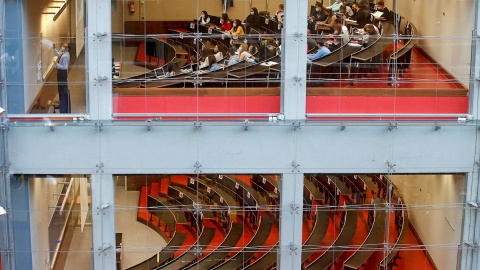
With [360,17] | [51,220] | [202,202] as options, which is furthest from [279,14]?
[51,220]

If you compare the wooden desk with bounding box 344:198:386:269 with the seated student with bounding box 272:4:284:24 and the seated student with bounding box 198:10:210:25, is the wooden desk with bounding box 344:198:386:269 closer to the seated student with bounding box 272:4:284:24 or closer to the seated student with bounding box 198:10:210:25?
the seated student with bounding box 272:4:284:24

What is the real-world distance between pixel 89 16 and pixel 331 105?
205cm

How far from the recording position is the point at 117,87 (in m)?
6.31

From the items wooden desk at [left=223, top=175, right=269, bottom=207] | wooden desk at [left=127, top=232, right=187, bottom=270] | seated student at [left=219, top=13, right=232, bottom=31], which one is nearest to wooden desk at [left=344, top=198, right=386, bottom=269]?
wooden desk at [left=223, top=175, right=269, bottom=207]

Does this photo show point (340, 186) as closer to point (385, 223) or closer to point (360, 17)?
point (385, 223)

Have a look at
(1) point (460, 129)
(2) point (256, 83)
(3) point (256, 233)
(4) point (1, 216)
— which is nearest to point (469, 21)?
(1) point (460, 129)

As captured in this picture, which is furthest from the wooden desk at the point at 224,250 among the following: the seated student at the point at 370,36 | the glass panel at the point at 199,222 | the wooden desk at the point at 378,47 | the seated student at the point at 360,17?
the seated student at the point at 360,17

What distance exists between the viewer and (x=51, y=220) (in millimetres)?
6496

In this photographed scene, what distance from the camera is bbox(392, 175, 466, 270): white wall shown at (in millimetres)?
6445

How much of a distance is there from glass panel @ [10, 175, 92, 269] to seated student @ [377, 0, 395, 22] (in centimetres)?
276

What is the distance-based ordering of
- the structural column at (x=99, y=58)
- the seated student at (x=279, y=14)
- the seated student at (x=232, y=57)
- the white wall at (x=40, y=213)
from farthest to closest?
the seated student at (x=232, y=57) < the white wall at (x=40, y=213) < the seated student at (x=279, y=14) < the structural column at (x=99, y=58)

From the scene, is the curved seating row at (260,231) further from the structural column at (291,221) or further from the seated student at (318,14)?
the seated student at (318,14)

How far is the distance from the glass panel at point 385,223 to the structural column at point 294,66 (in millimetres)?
742

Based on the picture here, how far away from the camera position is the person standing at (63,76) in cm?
630
